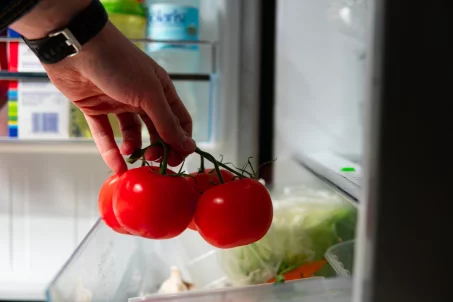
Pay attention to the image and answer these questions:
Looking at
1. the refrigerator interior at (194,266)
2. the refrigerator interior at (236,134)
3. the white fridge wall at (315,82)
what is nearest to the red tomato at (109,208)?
the refrigerator interior at (194,266)

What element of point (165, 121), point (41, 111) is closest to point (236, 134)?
point (41, 111)

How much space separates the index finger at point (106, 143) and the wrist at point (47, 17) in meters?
0.22

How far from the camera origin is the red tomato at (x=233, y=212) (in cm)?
59

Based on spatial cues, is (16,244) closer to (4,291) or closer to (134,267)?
(4,291)

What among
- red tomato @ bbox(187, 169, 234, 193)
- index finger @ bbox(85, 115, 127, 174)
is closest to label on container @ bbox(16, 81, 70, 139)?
index finger @ bbox(85, 115, 127, 174)

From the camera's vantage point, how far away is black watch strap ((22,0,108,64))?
60 centimetres

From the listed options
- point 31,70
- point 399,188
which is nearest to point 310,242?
point 399,188

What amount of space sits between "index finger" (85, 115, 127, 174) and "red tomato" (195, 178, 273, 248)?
0.71ft

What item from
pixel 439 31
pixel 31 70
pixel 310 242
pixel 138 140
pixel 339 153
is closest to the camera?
pixel 439 31

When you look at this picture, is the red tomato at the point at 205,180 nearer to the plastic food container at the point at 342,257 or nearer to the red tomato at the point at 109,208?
the red tomato at the point at 109,208

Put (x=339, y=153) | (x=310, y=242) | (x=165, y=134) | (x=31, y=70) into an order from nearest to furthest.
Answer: (x=165, y=134) < (x=310, y=242) < (x=31, y=70) < (x=339, y=153)

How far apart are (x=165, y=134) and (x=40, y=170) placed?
692 mm

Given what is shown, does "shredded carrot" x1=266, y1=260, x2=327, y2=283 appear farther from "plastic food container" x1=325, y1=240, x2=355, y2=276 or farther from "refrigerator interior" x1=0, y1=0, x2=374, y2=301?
"refrigerator interior" x1=0, y1=0, x2=374, y2=301

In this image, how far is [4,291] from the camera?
124 centimetres
